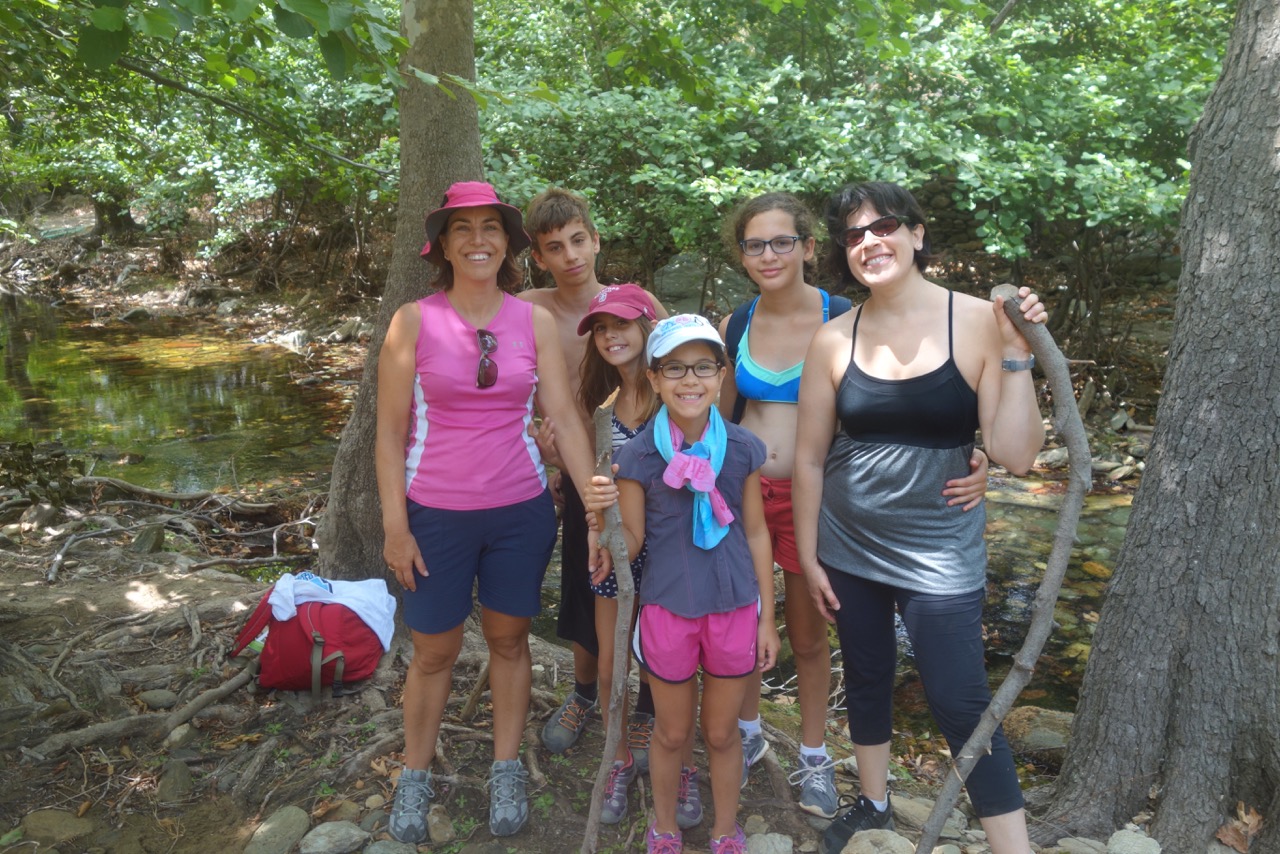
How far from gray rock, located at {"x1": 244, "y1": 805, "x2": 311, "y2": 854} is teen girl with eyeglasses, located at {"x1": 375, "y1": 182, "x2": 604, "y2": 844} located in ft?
1.02

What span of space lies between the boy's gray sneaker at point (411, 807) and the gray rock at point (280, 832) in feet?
0.92

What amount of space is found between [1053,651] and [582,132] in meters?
5.92

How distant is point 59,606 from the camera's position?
14.6ft

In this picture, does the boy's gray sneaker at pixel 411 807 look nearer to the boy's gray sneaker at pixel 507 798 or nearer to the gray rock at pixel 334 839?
the gray rock at pixel 334 839

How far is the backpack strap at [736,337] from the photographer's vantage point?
9.72ft

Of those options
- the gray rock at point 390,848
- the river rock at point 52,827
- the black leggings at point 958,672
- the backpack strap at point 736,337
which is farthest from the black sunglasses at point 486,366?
the river rock at point 52,827

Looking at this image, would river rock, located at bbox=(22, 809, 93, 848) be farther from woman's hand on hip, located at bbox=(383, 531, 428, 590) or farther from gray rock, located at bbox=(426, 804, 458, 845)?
woman's hand on hip, located at bbox=(383, 531, 428, 590)

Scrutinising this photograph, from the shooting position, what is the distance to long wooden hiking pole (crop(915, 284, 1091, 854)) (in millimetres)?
2027

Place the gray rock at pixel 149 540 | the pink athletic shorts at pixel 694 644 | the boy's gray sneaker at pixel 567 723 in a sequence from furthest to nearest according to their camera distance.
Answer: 1. the gray rock at pixel 149 540
2. the boy's gray sneaker at pixel 567 723
3. the pink athletic shorts at pixel 694 644

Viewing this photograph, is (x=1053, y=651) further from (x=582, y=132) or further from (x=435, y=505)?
(x=582, y=132)

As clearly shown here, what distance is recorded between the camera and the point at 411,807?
111 inches

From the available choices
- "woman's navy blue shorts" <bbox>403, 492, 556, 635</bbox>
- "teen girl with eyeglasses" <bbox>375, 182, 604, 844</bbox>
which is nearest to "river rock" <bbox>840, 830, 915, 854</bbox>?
"teen girl with eyeglasses" <bbox>375, 182, 604, 844</bbox>

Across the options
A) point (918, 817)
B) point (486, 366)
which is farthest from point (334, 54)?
point (918, 817)

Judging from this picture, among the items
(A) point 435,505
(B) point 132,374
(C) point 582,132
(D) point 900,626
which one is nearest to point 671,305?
(C) point 582,132
